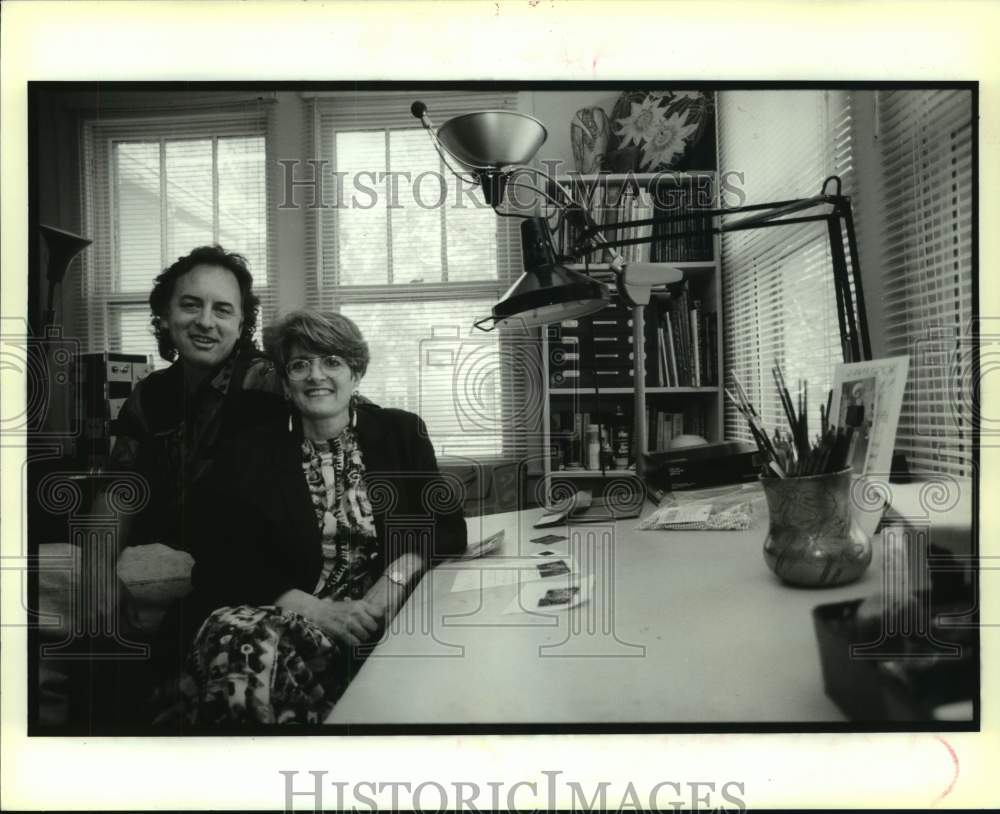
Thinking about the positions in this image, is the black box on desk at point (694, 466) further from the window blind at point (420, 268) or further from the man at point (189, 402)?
the man at point (189, 402)

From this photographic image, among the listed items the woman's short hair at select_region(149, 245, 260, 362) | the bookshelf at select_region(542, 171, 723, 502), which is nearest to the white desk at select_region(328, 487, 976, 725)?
the bookshelf at select_region(542, 171, 723, 502)

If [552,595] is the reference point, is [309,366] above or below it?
above

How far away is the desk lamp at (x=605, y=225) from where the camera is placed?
4.71ft

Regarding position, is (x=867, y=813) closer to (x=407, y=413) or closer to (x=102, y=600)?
(x=407, y=413)

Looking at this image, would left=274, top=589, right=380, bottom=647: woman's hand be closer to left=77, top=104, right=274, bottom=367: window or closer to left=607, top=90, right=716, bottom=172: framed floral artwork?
left=77, top=104, right=274, bottom=367: window

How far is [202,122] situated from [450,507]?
0.81 meters

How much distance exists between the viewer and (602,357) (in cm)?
144

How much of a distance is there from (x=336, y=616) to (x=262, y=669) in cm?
15

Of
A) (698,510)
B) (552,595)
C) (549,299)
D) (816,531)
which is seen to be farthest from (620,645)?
(549,299)

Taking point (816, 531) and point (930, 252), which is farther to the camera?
point (930, 252)

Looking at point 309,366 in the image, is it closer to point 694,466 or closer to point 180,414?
point 180,414

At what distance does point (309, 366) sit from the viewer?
143 cm

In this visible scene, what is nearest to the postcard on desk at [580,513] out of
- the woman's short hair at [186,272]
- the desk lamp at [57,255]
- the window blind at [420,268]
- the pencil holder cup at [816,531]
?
the window blind at [420,268]

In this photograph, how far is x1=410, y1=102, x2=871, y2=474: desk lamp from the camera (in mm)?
1437
